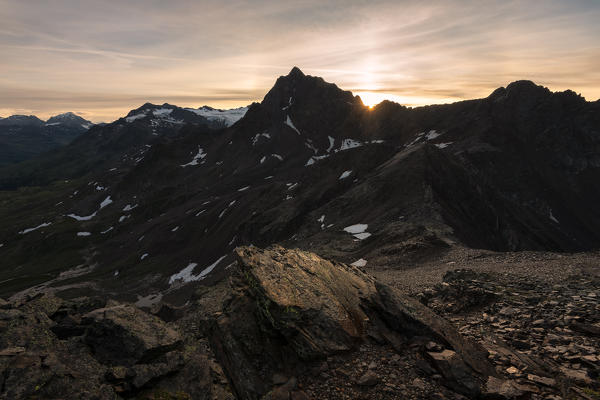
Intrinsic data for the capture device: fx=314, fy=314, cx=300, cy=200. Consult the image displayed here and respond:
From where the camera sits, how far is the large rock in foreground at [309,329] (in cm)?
1388

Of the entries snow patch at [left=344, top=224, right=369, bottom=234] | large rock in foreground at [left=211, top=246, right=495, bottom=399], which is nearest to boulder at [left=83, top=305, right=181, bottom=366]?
large rock in foreground at [left=211, top=246, right=495, bottom=399]

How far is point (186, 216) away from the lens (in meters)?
138

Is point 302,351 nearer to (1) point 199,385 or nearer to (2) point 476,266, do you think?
(1) point 199,385

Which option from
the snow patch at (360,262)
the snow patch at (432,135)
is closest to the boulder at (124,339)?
the snow patch at (360,262)

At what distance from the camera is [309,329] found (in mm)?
14758

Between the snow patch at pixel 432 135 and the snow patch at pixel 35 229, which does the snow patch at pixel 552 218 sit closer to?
the snow patch at pixel 432 135

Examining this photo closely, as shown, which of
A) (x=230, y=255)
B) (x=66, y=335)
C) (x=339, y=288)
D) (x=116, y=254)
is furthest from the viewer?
Result: (x=116, y=254)

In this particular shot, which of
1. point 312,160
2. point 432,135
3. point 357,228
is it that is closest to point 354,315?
point 357,228

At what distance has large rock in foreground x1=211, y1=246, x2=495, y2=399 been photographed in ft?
45.5

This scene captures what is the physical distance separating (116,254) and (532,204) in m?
169

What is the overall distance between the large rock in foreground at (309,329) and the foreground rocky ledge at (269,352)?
49 millimetres

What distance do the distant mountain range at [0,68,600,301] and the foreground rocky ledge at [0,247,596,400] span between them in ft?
86.2

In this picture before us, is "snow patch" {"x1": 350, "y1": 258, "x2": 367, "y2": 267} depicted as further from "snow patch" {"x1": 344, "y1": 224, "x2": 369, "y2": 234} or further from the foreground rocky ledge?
the foreground rocky ledge

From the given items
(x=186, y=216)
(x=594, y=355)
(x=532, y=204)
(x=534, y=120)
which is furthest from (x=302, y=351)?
(x=534, y=120)
